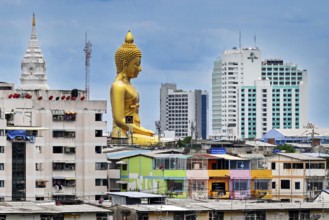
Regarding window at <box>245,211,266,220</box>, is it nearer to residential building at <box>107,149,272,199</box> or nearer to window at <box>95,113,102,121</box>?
residential building at <box>107,149,272,199</box>

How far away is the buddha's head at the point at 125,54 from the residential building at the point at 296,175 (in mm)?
24436

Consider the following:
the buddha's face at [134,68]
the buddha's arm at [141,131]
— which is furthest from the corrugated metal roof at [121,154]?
the buddha's face at [134,68]

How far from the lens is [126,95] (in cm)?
9781

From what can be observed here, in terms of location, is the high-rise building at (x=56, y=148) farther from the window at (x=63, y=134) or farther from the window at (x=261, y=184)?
the window at (x=261, y=184)

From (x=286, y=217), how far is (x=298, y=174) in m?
18.8

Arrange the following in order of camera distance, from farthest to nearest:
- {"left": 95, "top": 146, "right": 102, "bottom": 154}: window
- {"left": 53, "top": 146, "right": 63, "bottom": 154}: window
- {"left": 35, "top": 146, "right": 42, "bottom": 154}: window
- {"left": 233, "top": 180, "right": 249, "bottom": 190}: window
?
{"left": 233, "top": 180, "right": 249, "bottom": 190}: window → {"left": 95, "top": 146, "right": 102, "bottom": 154}: window → {"left": 53, "top": 146, "right": 63, "bottom": 154}: window → {"left": 35, "top": 146, "right": 42, "bottom": 154}: window

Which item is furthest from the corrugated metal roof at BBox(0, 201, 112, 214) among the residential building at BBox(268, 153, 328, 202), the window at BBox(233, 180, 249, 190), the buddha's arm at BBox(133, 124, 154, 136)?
the buddha's arm at BBox(133, 124, 154, 136)

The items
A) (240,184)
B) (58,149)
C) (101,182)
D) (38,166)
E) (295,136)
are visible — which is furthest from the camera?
(295,136)

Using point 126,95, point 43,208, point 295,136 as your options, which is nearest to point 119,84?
point 126,95

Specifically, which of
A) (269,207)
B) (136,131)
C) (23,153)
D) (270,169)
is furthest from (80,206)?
(136,131)

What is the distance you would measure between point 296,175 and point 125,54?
84.4 ft

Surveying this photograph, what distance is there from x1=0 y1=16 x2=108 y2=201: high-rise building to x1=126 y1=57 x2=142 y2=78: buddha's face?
80.0 feet

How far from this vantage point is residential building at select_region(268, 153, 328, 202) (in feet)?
244

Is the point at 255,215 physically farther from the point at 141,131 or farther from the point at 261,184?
the point at 141,131
